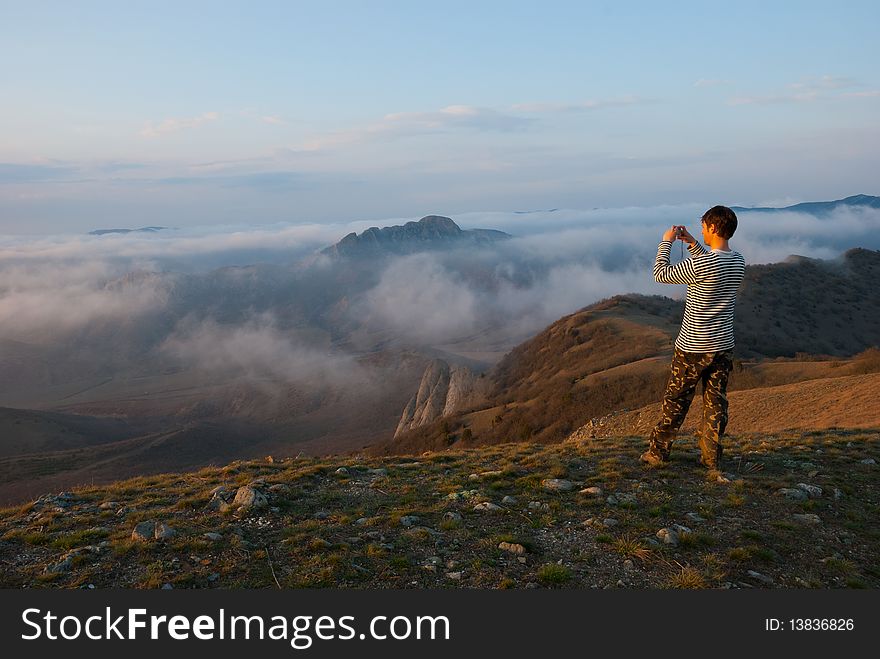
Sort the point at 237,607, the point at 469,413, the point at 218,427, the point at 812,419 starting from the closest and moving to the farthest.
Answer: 1. the point at 237,607
2. the point at 812,419
3. the point at 469,413
4. the point at 218,427

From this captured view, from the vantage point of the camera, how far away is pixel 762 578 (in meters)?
5.41

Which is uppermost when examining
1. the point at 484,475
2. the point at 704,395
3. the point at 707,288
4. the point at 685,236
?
the point at 685,236

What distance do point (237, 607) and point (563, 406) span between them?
4341 centimetres

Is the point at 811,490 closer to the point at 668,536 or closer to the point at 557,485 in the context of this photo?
the point at 668,536

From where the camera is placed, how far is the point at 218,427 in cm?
10438

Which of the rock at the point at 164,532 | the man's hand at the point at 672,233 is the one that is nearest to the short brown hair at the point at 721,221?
the man's hand at the point at 672,233

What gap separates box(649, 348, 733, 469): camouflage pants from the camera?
7641mm

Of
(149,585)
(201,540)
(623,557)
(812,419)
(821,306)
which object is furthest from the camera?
(821,306)

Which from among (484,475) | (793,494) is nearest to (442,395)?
(484,475)

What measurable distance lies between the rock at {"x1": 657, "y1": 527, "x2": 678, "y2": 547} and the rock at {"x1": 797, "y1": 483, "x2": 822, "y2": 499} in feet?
8.94

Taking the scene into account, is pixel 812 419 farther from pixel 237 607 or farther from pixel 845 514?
pixel 237 607

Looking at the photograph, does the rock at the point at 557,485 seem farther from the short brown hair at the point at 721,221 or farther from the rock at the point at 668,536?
the short brown hair at the point at 721,221

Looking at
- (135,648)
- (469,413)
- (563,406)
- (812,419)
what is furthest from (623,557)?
(469,413)

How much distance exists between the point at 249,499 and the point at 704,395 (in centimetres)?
646
